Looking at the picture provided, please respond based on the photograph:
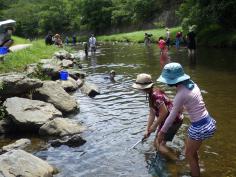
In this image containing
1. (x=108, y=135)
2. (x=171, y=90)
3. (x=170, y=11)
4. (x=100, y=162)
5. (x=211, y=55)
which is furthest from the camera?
(x=170, y=11)

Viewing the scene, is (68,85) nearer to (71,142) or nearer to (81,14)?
(71,142)

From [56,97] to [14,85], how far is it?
1601 millimetres

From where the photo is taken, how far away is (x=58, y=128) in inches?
460

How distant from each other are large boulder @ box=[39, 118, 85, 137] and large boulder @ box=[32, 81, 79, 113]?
2318 mm

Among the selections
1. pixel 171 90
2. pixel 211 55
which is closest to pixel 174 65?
pixel 171 90

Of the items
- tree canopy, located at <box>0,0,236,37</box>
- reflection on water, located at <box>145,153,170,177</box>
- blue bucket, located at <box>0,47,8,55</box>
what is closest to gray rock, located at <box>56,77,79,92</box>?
blue bucket, located at <box>0,47,8,55</box>

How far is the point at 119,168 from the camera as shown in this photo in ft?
29.6

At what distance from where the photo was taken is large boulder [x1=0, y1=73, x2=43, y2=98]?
13758 millimetres

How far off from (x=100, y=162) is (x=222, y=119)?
4.68 metres

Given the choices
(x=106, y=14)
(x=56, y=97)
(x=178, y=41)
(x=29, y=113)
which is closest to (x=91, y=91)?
(x=56, y=97)

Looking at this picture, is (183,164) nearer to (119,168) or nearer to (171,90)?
(119,168)

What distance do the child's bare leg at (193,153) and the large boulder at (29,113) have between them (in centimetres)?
588

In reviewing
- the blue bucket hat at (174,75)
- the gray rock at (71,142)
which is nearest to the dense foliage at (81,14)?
the gray rock at (71,142)

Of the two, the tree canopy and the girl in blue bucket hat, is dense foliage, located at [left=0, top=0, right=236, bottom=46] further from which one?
the girl in blue bucket hat
